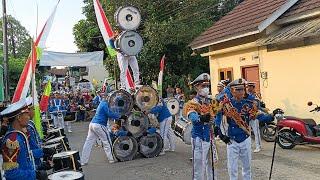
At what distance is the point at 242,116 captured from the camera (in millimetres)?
7094

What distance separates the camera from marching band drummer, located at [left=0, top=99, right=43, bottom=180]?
505 cm

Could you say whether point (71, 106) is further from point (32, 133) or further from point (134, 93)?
point (32, 133)

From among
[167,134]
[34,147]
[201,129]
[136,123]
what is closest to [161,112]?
[167,134]

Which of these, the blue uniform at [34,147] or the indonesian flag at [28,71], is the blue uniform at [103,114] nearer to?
the indonesian flag at [28,71]

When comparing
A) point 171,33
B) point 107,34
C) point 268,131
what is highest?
point 171,33

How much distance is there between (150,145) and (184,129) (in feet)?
3.31

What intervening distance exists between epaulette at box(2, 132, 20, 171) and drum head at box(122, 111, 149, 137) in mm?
6799

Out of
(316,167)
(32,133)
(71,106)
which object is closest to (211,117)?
(32,133)

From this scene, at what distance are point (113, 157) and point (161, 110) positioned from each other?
200 centimetres

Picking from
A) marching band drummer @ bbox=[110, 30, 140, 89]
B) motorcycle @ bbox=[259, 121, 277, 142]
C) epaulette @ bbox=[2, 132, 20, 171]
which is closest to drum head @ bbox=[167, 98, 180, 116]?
marching band drummer @ bbox=[110, 30, 140, 89]

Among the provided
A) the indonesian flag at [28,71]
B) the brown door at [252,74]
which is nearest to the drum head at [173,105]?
the brown door at [252,74]

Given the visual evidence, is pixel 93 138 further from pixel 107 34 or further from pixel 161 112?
pixel 107 34

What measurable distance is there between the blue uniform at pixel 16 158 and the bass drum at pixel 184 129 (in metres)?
6.71

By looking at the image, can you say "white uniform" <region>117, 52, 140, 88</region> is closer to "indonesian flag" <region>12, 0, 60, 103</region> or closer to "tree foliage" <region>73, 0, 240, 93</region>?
"indonesian flag" <region>12, 0, 60, 103</region>
